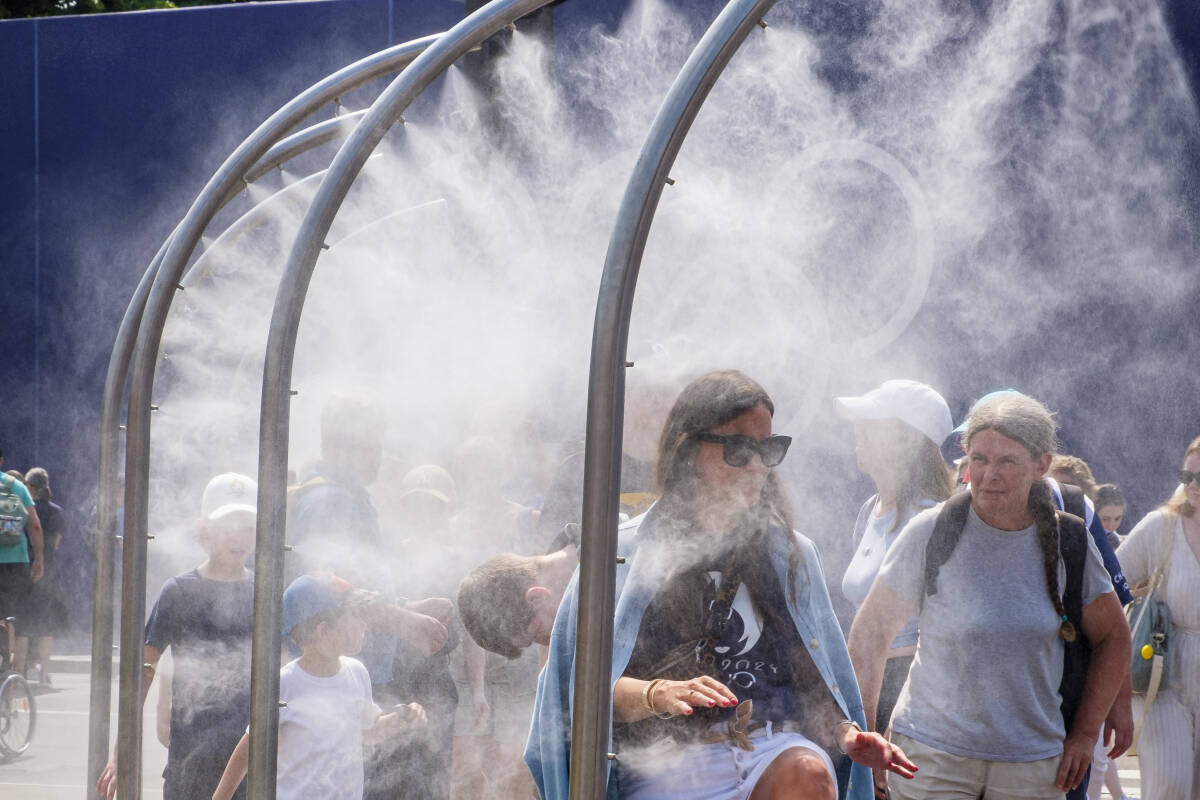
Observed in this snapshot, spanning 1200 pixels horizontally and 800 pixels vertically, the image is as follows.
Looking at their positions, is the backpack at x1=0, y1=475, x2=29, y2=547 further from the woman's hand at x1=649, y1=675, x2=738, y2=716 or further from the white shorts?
the woman's hand at x1=649, y1=675, x2=738, y2=716

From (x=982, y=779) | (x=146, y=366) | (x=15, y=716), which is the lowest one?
(x=15, y=716)

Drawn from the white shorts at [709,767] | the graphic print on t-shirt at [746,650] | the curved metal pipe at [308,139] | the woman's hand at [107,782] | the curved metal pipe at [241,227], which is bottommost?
the woman's hand at [107,782]

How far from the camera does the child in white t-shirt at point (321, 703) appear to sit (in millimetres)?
3410

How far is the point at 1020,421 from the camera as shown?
289cm

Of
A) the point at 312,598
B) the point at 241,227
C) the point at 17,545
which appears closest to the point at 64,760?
the point at 17,545

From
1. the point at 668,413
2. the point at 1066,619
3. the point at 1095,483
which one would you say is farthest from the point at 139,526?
the point at 1095,483

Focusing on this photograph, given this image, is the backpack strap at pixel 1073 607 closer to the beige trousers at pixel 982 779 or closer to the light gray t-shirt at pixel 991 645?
the light gray t-shirt at pixel 991 645

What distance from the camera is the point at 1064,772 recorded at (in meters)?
2.91

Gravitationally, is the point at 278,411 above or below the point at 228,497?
above

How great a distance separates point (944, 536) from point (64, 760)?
5.57m

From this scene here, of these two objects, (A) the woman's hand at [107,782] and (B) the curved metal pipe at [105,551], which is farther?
(A) the woman's hand at [107,782]

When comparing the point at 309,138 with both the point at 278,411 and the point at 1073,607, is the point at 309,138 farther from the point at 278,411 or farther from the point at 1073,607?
the point at 1073,607

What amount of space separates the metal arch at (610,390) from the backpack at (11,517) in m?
6.36

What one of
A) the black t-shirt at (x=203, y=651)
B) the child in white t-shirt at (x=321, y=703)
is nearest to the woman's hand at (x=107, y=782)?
the black t-shirt at (x=203, y=651)
